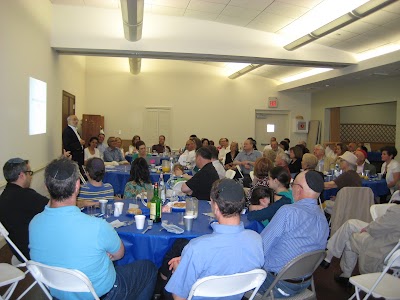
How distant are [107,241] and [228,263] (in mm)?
640

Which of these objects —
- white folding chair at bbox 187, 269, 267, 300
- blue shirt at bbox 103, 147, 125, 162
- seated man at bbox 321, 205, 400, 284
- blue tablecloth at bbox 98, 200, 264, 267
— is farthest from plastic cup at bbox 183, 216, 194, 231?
blue shirt at bbox 103, 147, 125, 162

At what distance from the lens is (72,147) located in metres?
6.80

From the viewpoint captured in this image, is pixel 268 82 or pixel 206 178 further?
pixel 268 82

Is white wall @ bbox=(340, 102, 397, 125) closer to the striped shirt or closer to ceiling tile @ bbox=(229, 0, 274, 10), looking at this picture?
ceiling tile @ bbox=(229, 0, 274, 10)

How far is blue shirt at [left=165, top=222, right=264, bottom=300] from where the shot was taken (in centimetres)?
168

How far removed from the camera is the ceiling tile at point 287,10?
231 inches

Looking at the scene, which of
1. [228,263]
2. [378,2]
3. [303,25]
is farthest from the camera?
[303,25]

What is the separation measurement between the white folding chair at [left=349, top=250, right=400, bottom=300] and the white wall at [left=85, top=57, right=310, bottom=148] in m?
9.26

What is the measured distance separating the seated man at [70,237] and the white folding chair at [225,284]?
1.75 feet

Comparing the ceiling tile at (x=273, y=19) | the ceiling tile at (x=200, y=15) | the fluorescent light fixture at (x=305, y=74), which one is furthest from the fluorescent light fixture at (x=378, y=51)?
the ceiling tile at (x=200, y=15)

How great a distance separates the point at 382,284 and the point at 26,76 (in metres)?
5.38

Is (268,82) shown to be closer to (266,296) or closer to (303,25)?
(303,25)

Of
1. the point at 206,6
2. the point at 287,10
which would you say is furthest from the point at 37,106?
the point at 287,10

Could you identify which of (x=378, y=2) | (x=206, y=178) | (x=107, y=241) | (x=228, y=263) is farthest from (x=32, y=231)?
(x=378, y=2)
